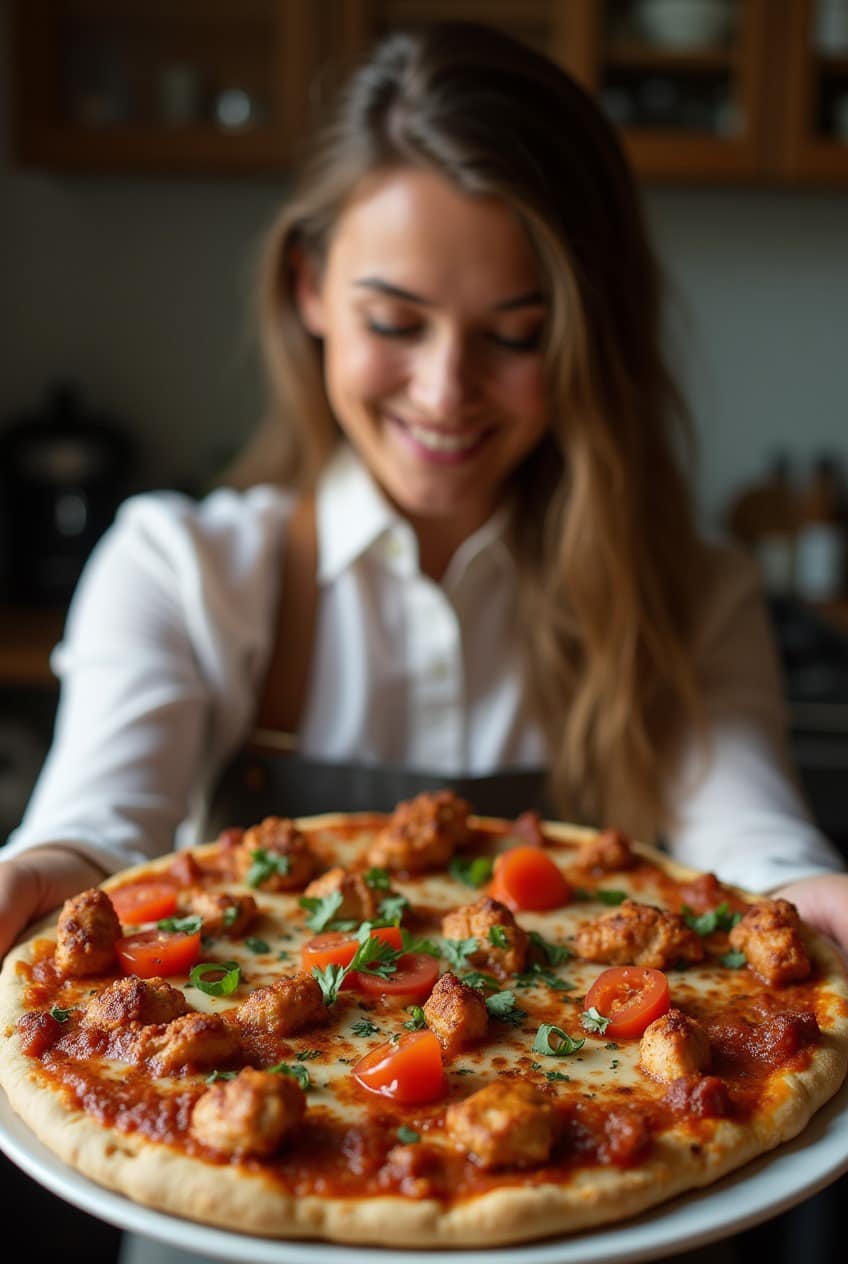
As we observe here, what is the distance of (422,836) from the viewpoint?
1.41 metres

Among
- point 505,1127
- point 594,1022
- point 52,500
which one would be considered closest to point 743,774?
point 594,1022

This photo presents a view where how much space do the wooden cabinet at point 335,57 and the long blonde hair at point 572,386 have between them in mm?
1571

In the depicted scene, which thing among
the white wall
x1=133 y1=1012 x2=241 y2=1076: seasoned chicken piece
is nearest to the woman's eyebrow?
x1=133 y1=1012 x2=241 y2=1076: seasoned chicken piece

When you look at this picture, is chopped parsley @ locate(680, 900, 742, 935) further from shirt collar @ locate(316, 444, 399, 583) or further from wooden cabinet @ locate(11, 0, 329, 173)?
wooden cabinet @ locate(11, 0, 329, 173)

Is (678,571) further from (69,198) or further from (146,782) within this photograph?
(69,198)

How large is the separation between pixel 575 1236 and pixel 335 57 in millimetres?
3074

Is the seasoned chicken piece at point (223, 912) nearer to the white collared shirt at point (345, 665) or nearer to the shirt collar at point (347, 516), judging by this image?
the white collared shirt at point (345, 665)

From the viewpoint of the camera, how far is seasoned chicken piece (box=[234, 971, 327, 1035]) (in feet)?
3.42

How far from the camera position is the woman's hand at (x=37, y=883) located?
121 centimetres

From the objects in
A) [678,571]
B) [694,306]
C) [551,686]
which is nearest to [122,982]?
[551,686]

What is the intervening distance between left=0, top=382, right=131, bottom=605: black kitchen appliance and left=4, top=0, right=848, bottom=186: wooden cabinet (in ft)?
2.30

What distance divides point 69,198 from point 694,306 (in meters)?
1.81

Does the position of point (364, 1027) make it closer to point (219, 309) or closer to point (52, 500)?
point (52, 500)

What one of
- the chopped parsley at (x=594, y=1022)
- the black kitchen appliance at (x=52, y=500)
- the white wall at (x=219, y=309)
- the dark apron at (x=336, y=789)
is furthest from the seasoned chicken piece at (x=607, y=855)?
the white wall at (x=219, y=309)
